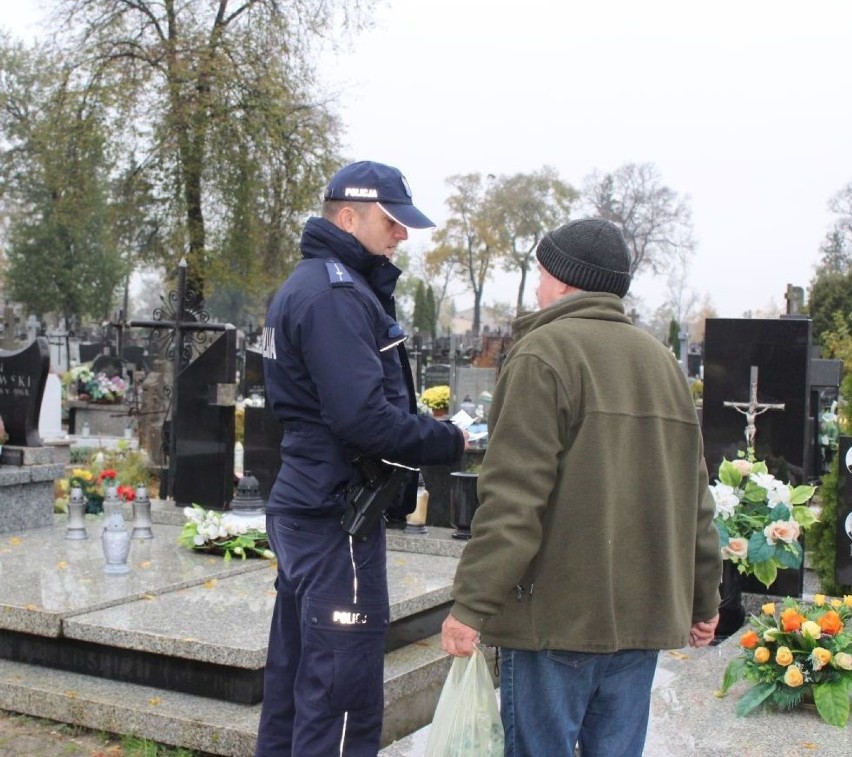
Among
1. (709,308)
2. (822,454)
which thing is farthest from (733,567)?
(709,308)

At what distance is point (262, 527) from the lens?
21.1 ft

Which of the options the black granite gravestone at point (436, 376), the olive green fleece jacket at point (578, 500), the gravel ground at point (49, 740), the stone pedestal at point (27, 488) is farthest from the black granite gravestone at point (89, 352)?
the olive green fleece jacket at point (578, 500)

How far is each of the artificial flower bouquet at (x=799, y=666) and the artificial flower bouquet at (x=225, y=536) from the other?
2.85m

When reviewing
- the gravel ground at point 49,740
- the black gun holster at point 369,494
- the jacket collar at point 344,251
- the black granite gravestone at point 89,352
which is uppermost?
the black granite gravestone at point 89,352

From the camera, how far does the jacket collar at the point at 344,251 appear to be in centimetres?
312

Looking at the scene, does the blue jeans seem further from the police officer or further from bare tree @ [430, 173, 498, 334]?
bare tree @ [430, 173, 498, 334]

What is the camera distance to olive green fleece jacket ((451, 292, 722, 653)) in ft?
8.04

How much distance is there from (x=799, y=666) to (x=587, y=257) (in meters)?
2.31

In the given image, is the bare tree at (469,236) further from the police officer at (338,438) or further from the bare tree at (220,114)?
the police officer at (338,438)

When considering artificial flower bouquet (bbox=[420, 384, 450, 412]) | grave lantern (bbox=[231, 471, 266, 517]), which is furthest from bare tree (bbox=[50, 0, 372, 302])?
grave lantern (bbox=[231, 471, 266, 517])

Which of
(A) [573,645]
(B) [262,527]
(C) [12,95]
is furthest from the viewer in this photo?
(C) [12,95]

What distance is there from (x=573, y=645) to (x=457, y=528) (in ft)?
14.2

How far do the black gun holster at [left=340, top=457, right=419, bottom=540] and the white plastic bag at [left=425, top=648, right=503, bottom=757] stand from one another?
1.65 feet

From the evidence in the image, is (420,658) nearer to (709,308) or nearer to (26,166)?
(26,166)
